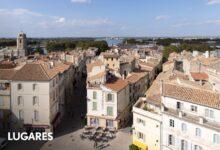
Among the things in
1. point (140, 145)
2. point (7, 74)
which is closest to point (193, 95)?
point (140, 145)

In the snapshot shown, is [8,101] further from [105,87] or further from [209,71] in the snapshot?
[209,71]

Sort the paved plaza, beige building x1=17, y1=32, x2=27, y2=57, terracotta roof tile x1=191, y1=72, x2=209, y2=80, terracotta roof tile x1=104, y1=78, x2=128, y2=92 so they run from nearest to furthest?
1. the paved plaza
2. terracotta roof tile x1=104, y1=78, x2=128, y2=92
3. terracotta roof tile x1=191, y1=72, x2=209, y2=80
4. beige building x1=17, y1=32, x2=27, y2=57

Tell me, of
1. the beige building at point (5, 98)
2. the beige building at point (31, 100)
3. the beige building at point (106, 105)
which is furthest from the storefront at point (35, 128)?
the beige building at point (106, 105)

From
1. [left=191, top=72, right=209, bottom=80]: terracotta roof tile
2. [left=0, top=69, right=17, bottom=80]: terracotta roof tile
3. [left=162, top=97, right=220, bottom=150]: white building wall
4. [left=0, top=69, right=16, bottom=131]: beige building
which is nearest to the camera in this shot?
[left=162, top=97, right=220, bottom=150]: white building wall

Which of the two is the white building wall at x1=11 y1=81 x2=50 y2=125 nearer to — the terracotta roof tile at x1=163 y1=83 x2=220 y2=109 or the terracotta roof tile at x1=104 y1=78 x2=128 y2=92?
the terracotta roof tile at x1=104 y1=78 x2=128 y2=92

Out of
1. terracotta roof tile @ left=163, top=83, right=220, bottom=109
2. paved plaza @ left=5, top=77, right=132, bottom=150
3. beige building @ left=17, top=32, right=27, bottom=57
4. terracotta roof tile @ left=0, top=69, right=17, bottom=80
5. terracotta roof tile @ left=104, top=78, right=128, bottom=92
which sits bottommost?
paved plaza @ left=5, top=77, right=132, bottom=150

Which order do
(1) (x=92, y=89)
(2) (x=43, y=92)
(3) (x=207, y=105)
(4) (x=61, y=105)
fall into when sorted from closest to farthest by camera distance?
1. (3) (x=207, y=105)
2. (2) (x=43, y=92)
3. (1) (x=92, y=89)
4. (4) (x=61, y=105)

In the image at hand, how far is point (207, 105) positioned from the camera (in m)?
33.3

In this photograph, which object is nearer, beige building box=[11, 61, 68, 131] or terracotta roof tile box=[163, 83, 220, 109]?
terracotta roof tile box=[163, 83, 220, 109]

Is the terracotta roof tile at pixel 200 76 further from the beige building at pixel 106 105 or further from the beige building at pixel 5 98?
the beige building at pixel 5 98

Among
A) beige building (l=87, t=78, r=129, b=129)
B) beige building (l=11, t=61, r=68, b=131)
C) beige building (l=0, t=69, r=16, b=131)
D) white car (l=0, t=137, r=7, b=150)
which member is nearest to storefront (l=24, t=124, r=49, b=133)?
beige building (l=11, t=61, r=68, b=131)

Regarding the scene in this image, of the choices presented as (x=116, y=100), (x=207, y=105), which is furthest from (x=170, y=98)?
(x=116, y=100)

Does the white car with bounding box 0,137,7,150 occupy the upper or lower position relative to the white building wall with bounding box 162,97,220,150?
lower

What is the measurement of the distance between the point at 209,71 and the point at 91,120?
23338mm
